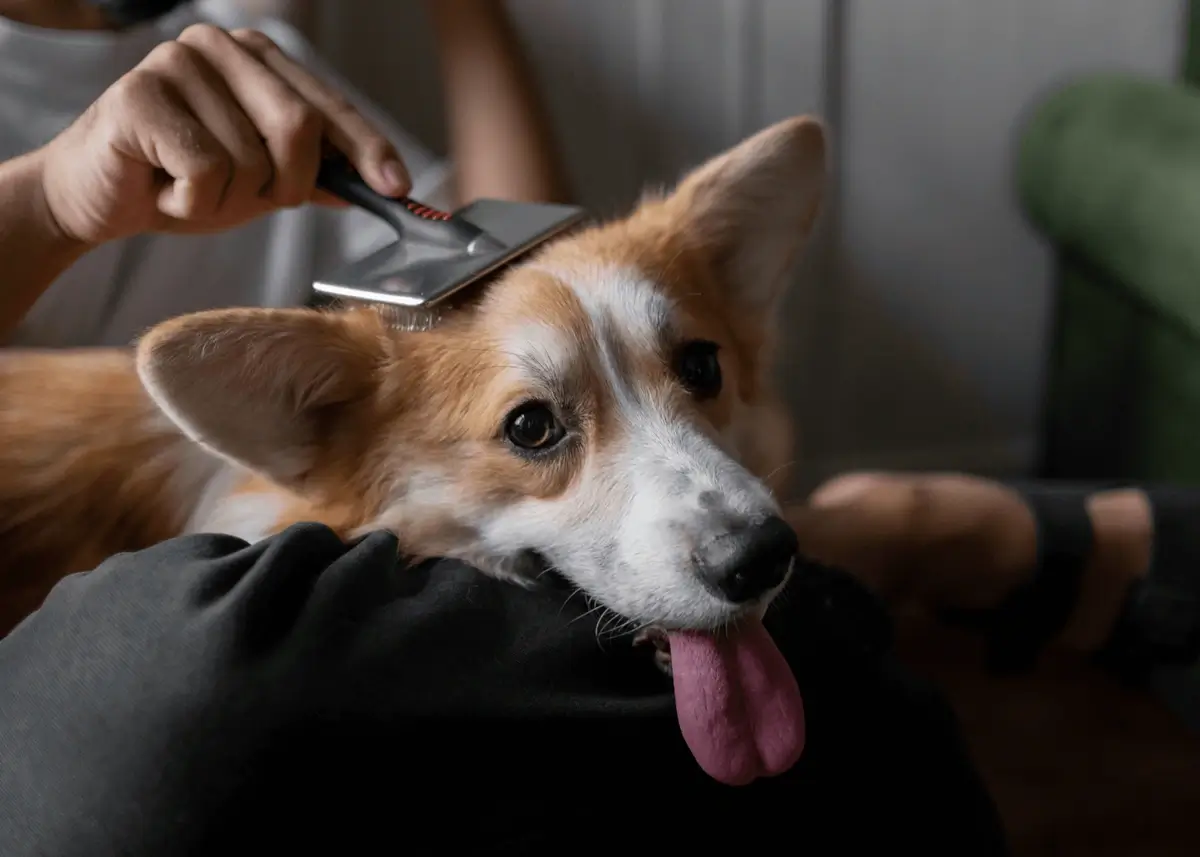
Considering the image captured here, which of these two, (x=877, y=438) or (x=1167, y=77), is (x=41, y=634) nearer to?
(x=877, y=438)

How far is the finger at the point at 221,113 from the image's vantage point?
0.77m

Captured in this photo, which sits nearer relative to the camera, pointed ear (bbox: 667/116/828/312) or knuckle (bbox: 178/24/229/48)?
knuckle (bbox: 178/24/229/48)

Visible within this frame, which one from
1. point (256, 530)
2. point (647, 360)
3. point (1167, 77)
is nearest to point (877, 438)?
point (1167, 77)

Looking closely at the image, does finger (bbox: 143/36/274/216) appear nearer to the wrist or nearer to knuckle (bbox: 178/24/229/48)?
knuckle (bbox: 178/24/229/48)

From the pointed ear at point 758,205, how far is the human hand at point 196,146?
31 centimetres

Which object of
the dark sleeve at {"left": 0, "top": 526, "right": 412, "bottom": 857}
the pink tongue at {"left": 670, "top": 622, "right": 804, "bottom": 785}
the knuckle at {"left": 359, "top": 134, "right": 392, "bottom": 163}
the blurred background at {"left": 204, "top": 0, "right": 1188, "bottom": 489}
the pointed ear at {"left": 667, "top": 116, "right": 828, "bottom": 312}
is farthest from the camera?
the blurred background at {"left": 204, "top": 0, "right": 1188, "bottom": 489}

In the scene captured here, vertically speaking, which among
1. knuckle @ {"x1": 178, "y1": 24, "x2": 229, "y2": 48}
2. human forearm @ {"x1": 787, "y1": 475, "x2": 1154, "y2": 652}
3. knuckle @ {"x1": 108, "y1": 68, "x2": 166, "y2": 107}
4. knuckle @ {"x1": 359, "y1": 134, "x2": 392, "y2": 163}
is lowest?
human forearm @ {"x1": 787, "y1": 475, "x2": 1154, "y2": 652}

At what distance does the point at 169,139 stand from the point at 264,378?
7.3 inches

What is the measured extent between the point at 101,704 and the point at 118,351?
407 millimetres

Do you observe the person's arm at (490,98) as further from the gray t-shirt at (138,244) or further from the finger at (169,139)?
the finger at (169,139)

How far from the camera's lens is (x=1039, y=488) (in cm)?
121

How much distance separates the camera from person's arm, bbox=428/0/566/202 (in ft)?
4.36

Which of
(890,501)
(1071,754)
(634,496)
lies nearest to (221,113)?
(634,496)

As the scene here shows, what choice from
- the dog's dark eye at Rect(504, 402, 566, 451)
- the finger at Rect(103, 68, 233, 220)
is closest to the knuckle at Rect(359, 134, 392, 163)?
the finger at Rect(103, 68, 233, 220)
